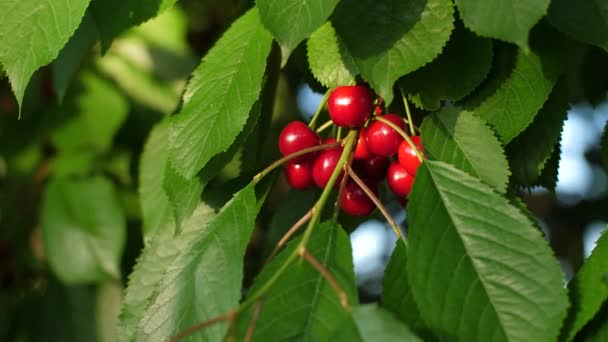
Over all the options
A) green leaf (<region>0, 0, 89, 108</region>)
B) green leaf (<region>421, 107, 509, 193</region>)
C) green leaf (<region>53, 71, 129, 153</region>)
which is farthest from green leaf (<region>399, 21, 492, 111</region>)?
green leaf (<region>53, 71, 129, 153</region>)

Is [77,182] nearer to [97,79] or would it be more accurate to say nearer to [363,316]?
[97,79]

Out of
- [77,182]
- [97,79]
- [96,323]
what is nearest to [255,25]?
[77,182]

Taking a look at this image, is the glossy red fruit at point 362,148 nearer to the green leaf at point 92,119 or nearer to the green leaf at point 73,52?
the green leaf at point 73,52

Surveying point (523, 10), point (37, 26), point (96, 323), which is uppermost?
point (37, 26)

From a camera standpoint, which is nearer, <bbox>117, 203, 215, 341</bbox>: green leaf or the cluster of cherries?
the cluster of cherries

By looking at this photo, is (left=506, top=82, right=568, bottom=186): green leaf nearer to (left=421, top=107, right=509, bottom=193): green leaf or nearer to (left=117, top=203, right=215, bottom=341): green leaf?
(left=421, top=107, right=509, bottom=193): green leaf

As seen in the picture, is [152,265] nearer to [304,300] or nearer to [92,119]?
[304,300]
